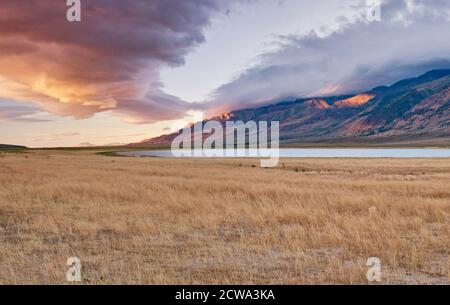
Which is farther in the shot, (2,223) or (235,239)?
(2,223)

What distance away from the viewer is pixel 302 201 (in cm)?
1883

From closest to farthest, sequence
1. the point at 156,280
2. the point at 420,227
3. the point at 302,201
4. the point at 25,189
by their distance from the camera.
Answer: the point at 156,280, the point at 420,227, the point at 302,201, the point at 25,189

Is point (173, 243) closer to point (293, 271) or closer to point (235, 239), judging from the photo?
point (235, 239)

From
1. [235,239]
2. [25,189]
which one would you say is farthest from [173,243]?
[25,189]

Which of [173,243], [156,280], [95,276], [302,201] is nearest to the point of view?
[156,280]

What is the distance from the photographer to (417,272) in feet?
27.8
